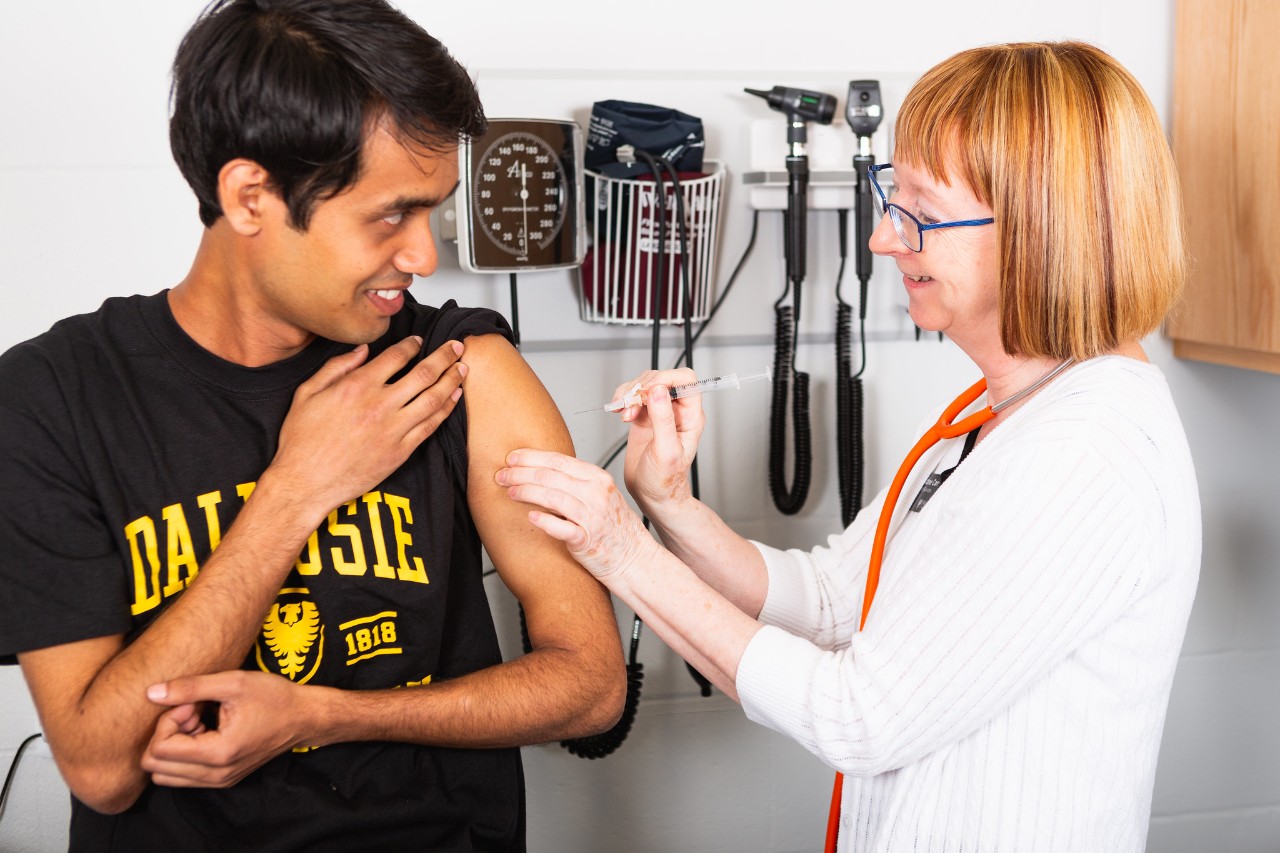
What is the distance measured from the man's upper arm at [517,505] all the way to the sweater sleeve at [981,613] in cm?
22

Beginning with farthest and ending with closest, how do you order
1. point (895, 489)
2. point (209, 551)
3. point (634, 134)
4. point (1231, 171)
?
point (1231, 171) → point (634, 134) → point (895, 489) → point (209, 551)

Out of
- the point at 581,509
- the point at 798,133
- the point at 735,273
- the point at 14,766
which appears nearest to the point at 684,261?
the point at 735,273

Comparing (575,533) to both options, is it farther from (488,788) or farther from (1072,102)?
(1072,102)

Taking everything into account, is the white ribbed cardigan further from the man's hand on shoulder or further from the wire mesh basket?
the wire mesh basket

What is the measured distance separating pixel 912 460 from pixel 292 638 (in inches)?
29.8

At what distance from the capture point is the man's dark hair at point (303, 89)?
3.46 feet

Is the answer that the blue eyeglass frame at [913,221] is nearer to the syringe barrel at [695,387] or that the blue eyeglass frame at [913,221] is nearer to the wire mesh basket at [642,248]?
the syringe barrel at [695,387]

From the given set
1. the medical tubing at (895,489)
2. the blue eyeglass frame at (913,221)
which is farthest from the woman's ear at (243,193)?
the medical tubing at (895,489)

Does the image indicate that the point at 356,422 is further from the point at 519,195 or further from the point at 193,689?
the point at 519,195

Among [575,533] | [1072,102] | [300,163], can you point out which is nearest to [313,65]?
[300,163]

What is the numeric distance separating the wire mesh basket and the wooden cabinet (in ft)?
2.87

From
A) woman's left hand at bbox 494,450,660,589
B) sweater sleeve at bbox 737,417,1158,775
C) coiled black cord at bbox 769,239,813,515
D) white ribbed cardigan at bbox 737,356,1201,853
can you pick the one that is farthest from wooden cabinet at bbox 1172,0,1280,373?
woman's left hand at bbox 494,450,660,589

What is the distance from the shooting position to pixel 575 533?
1.16 metres

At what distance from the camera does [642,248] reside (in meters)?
1.80
